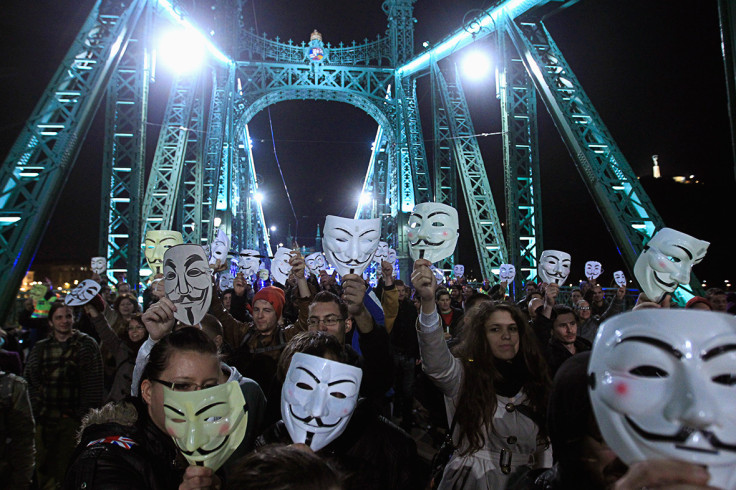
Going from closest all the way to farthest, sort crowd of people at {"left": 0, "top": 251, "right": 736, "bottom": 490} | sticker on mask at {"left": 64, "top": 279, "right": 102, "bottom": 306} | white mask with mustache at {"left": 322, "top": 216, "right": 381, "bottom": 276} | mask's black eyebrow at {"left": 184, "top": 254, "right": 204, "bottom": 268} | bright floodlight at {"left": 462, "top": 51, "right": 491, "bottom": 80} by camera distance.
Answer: crowd of people at {"left": 0, "top": 251, "right": 736, "bottom": 490} < mask's black eyebrow at {"left": 184, "top": 254, "right": 204, "bottom": 268} < white mask with mustache at {"left": 322, "top": 216, "right": 381, "bottom": 276} < sticker on mask at {"left": 64, "top": 279, "right": 102, "bottom": 306} < bright floodlight at {"left": 462, "top": 51, "right": 491, "bottom": 80}

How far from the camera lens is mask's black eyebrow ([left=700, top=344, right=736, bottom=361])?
1014 millimetres

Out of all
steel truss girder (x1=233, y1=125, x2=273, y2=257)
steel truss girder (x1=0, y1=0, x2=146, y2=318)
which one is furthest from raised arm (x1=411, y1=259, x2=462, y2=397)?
Answer: steel truss girder (x1=233, y1=125, x2=273, y2=257)

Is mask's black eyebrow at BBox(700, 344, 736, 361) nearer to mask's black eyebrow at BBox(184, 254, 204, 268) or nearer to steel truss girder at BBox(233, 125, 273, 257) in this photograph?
mask's black eyebrow at BBox(184, 254, 204, 268)

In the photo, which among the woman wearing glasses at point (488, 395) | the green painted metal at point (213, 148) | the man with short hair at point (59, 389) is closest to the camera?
the woman wearing glasses at point (488, 395)

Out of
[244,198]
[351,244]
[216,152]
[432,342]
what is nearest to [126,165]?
[216,152]

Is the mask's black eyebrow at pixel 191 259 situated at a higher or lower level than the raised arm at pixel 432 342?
higher

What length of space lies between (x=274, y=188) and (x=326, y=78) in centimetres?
4817

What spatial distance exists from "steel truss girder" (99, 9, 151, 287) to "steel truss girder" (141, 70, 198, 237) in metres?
2.35

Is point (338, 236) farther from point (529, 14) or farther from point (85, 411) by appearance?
point (529, 14)

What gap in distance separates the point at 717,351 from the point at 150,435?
69.5 inches

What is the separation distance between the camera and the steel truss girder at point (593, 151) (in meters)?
7.44

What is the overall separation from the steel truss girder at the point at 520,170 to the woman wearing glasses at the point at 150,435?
Result: 30.5ft

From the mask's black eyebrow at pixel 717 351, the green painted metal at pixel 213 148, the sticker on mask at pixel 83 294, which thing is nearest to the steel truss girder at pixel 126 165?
the sticker on mask at pixel 83 294

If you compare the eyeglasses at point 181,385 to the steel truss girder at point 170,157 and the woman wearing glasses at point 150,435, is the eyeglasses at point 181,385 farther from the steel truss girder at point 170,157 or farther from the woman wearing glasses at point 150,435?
the steel truss girder at point 170,157
